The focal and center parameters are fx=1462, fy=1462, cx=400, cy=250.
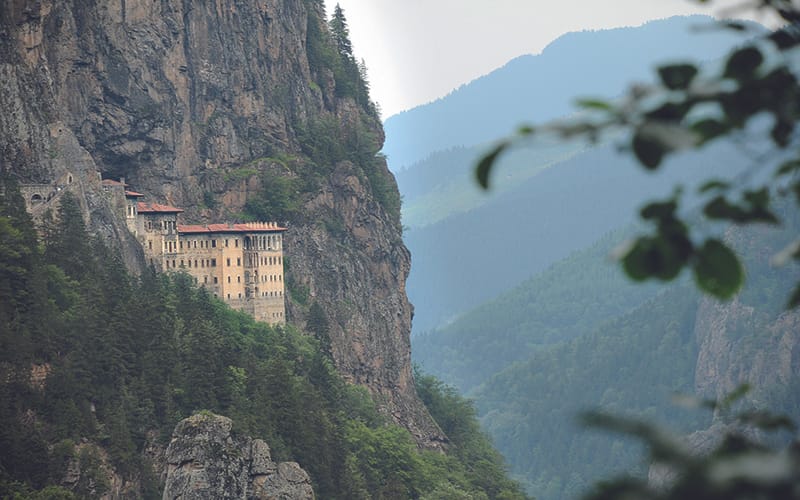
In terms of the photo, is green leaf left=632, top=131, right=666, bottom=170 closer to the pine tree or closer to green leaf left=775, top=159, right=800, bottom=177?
green leaf left=775, top=159, right=800, bottom=177

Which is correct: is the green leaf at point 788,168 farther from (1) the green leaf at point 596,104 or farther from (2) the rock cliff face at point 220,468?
(2) the rock cliff face at point 220,468

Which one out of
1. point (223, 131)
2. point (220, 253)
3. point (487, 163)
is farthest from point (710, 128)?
point (223, 131)

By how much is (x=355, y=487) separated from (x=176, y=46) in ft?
125

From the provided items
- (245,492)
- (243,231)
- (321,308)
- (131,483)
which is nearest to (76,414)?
(131,483)

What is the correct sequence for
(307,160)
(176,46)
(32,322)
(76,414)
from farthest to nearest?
(307,160) → (176,46) → (32,322) → (76,414)

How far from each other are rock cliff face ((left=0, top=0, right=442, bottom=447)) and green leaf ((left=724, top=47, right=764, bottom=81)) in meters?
85.8

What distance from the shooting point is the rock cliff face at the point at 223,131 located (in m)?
93.0

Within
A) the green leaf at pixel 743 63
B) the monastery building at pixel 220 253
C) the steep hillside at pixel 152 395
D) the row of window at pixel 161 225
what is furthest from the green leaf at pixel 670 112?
the row of window at pixel 161 225

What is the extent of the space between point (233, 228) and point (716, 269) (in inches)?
3680

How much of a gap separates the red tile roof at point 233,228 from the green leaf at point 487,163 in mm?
91852

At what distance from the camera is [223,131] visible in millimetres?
110625

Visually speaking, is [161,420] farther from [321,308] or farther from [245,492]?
[321,308]

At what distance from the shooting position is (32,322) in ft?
248

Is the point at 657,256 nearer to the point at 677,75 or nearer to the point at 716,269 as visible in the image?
the point at 716,269
